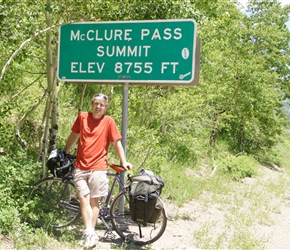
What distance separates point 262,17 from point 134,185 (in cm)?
2402

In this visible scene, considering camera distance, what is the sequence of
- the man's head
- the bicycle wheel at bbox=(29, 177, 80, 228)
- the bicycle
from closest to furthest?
the man's head, the bicycle, the bicycle wheel at bbox=(29, 177, 80, 228)

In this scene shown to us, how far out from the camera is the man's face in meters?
4.71

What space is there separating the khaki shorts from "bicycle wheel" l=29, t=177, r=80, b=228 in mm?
550

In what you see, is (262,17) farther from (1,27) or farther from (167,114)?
(1,27)

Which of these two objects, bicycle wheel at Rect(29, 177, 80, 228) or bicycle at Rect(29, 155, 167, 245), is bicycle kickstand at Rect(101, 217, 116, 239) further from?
bicycle wheel at Rect(29, 177, 80, 228)

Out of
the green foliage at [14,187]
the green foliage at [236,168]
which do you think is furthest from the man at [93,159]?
the green foliage at [236,168]

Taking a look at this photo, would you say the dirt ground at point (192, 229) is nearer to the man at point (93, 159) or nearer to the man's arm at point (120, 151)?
the man at point (93, 159)

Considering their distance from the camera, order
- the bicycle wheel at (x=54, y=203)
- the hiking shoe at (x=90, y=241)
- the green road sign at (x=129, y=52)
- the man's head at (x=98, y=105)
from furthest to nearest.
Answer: the bicycle wheel at (x=54, y=203) → the green road sign at (x=129, y=52) → the man's head at (x=98, y=105) → the hiking shoe at (x=90, y=241)

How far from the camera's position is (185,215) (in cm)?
738

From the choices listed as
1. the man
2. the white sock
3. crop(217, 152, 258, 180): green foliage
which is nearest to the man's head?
the man

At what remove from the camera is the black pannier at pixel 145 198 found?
4605 millimetres

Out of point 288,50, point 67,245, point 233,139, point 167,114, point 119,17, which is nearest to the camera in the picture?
point 67,245

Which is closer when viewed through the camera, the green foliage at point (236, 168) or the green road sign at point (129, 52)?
the green road sign at point (129, 52)

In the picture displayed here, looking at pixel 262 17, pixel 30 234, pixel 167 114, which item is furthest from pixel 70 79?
pixel 262 17
